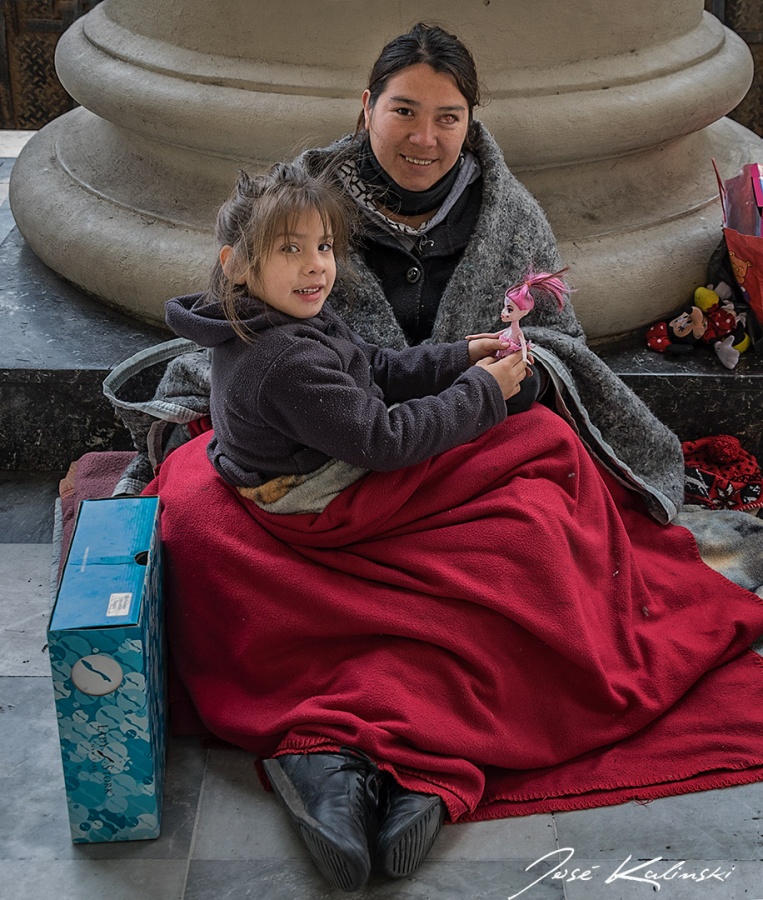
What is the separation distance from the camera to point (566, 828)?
202cm

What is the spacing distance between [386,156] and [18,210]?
4.92ft

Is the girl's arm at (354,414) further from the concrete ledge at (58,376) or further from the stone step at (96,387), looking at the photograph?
the concrete ledge at (58,376)

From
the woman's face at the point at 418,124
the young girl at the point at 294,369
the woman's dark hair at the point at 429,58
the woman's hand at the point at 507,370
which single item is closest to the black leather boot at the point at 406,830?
the young girl at the point at 294,369

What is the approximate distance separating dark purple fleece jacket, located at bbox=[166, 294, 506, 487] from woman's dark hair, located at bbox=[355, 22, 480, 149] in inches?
20.5

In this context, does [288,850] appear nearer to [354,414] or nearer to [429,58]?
[354,414]

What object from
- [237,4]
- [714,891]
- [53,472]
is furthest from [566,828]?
[237,4]

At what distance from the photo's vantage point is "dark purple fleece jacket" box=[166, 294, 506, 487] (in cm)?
201

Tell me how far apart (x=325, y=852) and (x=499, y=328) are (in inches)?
45.6

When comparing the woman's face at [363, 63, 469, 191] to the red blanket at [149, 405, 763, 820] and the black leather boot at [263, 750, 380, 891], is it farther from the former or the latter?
the black leather boot at [263, 750, 380, 891]

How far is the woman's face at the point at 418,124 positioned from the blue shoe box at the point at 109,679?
2.89 feet

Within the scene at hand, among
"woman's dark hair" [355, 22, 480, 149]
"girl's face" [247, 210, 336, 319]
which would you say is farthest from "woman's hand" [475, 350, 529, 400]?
"woman's dark hair" [355, 22, 480, 149]

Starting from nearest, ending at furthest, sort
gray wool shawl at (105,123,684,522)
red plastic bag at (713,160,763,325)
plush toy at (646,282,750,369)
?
gray wool shawl at (105,123,684,522) < red plastic bag at (713,160,763,325) < plush toy at (646,282,750,369)

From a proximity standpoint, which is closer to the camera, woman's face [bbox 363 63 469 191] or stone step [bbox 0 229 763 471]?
woman's face [bbox 363 63 469 191]

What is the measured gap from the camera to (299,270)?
2.01 metres
